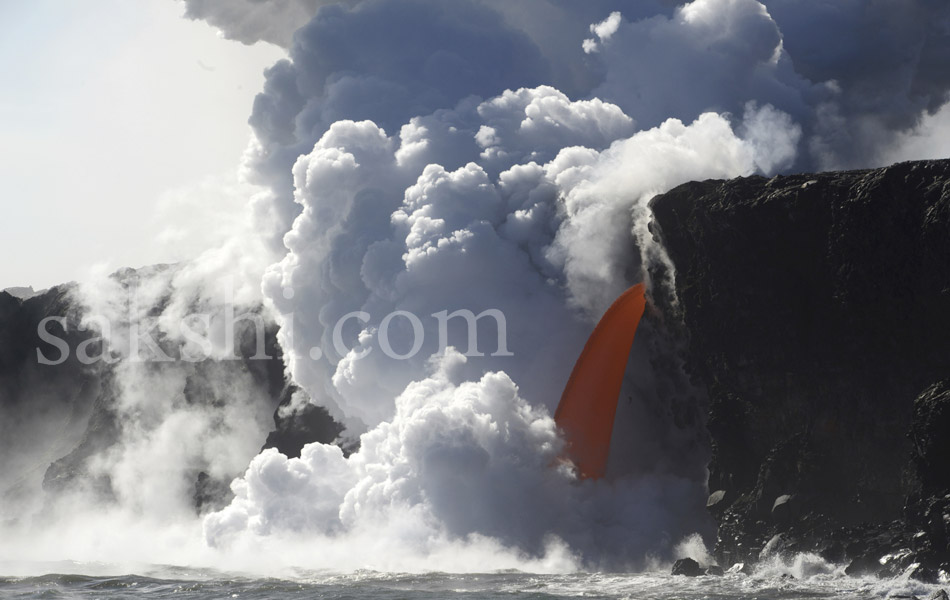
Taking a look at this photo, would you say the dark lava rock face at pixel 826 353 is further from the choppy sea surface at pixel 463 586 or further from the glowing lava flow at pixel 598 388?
the glowing lava flow at pixel 598 388

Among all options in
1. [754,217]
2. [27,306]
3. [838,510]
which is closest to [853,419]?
[838,510]

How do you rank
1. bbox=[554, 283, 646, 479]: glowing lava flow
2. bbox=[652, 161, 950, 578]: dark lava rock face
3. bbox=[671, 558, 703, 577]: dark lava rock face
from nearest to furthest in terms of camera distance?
1. bbox=[652, 161, 950, 578]: dark lava rock face
2. bbox=[671, 558, 703, 577]: dark lava rock face
3. bbox=[554, 283, 646, 479]: glowing lava flow

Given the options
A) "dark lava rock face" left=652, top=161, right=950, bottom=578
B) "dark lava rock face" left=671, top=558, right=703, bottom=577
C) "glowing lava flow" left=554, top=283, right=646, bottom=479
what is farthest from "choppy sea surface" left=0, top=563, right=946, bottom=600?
"glowing lava flow" left=554, top=283, right=646, bottom=479

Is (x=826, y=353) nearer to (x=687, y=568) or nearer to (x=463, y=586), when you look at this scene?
(x=687, y=568)

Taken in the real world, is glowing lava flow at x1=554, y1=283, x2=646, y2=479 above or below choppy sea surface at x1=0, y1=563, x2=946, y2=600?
above

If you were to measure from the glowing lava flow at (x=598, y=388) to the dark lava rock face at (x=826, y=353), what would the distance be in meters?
3.16

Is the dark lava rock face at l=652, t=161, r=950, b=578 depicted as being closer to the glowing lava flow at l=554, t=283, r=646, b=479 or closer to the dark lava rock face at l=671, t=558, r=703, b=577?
the dark lava rock face at l=671, t=558, r=703, b=577

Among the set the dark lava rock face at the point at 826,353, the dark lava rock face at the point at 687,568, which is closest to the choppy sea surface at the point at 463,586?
the dark lava rock face at the point at 687,568

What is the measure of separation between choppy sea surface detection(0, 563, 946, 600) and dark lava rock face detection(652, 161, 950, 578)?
75.3 inches

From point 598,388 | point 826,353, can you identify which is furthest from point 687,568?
point 598,388

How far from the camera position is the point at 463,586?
3788 cm

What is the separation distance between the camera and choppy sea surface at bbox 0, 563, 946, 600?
109ft

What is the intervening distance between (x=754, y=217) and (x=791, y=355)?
4379mm

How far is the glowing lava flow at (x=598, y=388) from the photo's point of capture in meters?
45.7
